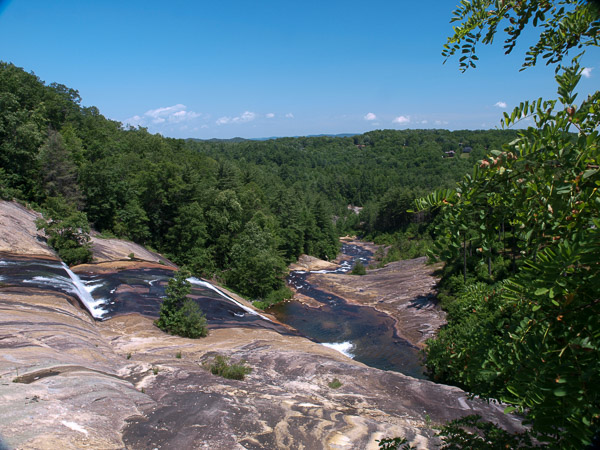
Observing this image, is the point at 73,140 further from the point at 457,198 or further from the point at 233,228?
the point at 457,198

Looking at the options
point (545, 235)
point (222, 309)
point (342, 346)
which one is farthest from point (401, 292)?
point (545, 235)

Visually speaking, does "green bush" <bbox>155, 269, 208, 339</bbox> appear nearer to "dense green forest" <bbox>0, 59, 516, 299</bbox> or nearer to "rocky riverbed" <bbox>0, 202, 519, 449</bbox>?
"rocky riverbed" <bbox>0, 202, 519, 449</bbox>

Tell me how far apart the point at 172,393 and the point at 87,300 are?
1233cm

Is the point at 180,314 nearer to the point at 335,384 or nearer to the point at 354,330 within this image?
the point at 335,384

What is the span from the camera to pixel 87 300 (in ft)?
66.8

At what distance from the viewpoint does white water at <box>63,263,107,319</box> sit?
1948cm

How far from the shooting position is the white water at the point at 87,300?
767 inches

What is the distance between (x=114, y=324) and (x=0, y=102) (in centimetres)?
2457

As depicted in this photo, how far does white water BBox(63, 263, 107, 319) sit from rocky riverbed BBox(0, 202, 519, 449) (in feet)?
2.85

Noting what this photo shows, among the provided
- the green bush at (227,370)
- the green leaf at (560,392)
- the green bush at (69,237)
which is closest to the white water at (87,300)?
the green bush at (69,237)

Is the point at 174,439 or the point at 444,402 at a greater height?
the point at 174,439

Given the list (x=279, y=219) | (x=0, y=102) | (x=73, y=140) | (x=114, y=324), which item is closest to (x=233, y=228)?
(x=279, y=219)

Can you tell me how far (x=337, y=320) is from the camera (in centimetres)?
3250

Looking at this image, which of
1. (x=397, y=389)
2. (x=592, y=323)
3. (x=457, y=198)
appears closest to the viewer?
(x=592, y=323)
